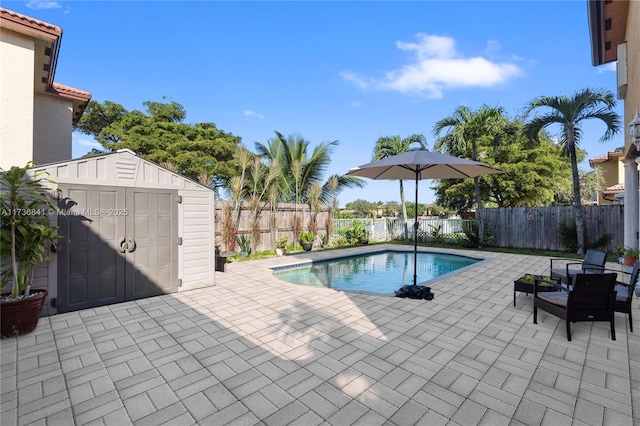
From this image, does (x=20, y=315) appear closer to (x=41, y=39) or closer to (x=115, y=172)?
(x=115, y=172)

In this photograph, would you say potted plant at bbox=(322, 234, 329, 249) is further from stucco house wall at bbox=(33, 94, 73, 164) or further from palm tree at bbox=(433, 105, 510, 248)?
stucco house wall at bbox=(33, 94, 73, 164)

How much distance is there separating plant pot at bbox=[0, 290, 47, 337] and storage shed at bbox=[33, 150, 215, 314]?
2.26 feet

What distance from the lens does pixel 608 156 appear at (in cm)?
1944

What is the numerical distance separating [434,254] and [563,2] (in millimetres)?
8485

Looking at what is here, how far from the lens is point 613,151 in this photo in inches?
747

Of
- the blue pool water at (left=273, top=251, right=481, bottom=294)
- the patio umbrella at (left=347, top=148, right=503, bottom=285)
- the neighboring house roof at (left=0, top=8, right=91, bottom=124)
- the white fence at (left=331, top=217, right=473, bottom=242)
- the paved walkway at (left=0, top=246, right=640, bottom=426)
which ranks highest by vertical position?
the neighboring house roof at (left=0, top=8, right=91, bottom=124)

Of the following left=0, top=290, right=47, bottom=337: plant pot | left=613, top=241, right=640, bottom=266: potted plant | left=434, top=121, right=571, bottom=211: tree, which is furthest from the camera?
left=434, top=121, right=571, bottom=211: tree

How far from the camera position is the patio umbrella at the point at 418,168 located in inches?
198

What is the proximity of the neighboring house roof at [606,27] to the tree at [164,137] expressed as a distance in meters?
17.7

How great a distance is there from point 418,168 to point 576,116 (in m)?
7.97

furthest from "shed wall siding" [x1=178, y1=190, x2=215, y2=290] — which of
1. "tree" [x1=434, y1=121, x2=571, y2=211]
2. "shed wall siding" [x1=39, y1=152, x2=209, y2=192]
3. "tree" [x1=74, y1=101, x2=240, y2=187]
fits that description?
"tree" [x1=434, y1=121, x2=571, y2=211]

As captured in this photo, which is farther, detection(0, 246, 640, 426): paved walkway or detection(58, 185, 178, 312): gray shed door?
detection(58, 185, 178, 312): gray shed door

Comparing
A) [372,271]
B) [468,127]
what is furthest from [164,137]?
[468,127]

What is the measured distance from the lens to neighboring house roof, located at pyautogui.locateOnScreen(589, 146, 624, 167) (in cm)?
1858
